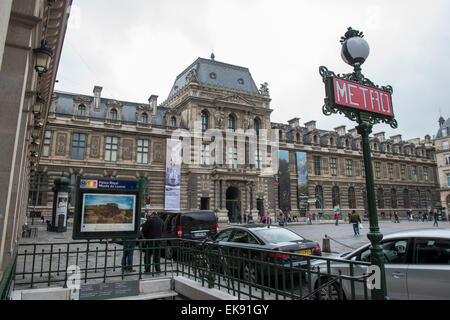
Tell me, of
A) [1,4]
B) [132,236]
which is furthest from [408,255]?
[1,4]

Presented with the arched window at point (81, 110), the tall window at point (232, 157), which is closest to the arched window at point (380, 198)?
the tall window at point (232, 157)

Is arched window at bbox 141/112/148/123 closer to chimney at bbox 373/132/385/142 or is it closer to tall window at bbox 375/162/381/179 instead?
tall window at bbox 375/162/381/179

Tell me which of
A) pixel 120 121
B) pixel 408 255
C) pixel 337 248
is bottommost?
pixel 337 248

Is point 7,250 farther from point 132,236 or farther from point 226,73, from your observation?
point 226,73

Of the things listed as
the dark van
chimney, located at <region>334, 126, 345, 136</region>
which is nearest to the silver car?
the dark van

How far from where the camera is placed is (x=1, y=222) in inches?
169

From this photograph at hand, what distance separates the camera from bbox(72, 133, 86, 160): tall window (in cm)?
3266

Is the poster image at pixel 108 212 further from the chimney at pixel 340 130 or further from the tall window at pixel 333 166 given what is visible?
the chimney at pixel 340 130

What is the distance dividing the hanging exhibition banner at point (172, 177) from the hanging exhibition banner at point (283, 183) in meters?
14.3

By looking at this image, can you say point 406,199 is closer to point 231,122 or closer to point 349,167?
point 349,167

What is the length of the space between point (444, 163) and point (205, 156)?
50355 millimetres

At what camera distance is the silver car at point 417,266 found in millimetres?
4648

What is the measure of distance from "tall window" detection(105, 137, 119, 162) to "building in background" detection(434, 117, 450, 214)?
59.0 metres
